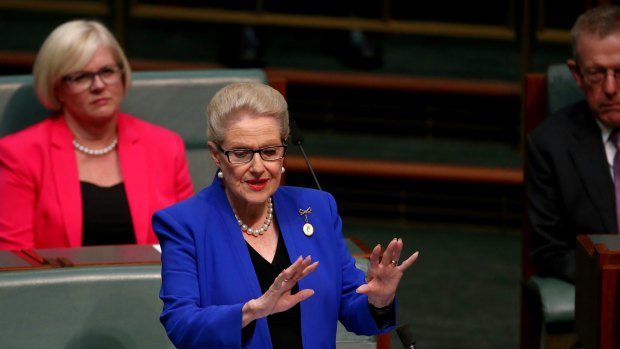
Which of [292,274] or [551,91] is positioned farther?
[551,91]

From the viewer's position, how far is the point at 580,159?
3225 mm

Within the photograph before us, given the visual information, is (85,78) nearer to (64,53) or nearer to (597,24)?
(64,53)

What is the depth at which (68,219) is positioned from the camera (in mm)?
3312

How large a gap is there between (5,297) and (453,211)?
9.40 feet

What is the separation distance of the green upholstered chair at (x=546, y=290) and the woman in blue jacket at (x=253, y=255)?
877 mm

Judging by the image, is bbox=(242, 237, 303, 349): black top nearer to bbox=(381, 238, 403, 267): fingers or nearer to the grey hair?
bbox=(381, 238, 403, 267): fingers

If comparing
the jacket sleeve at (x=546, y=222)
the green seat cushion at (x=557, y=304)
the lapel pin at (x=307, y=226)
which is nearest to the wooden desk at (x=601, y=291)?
the green seat cushion at (x=557, y=304)

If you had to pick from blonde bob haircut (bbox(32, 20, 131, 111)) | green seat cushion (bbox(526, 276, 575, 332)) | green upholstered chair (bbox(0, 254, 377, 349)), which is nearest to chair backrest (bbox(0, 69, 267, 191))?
blonde bob haircut (bbox(32, 20, 131, 111))

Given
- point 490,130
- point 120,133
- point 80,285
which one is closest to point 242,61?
point 490,130

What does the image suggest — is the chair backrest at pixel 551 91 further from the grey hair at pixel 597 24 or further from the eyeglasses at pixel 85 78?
the eyeglasses at pixel 85 78

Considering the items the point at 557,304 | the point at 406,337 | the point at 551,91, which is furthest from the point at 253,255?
the point at 551,91

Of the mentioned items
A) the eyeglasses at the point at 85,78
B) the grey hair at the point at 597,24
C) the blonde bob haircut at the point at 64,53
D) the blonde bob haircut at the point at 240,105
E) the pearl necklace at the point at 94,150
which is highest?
the blonde bob haircut at the point at 240,105

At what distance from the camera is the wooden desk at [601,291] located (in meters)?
2.57

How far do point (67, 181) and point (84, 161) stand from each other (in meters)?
0.08
